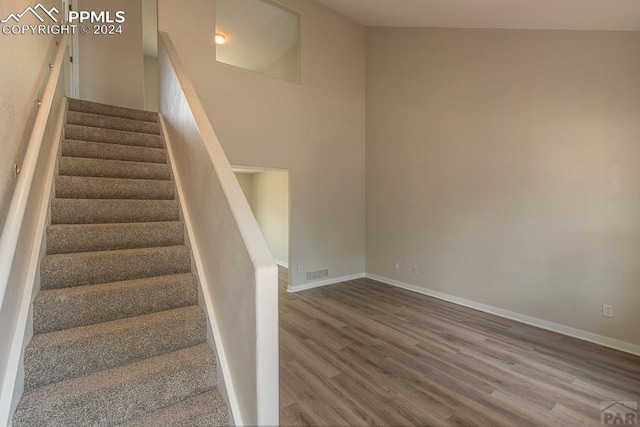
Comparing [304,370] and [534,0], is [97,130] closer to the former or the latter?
[304,370]

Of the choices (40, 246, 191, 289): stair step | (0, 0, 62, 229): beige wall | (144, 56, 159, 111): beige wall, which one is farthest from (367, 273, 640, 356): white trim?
(144, 56, 159, 111): beige wall

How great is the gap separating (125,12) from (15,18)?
159 inches

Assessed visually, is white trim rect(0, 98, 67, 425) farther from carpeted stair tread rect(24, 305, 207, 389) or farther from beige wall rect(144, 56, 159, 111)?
beige wall rect(144, 56, 159, 111)

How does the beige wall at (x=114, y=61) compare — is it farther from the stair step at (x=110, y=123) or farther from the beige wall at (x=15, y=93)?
the beige wall at (x=15, y=93)

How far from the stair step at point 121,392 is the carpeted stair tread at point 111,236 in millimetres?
863

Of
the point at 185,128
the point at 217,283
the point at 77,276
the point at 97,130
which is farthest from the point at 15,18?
the point at 217,283

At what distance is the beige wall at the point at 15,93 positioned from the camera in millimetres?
1419

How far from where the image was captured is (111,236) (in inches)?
81.3

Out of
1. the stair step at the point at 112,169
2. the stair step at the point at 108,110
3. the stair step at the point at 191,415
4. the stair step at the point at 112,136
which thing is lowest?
the stair step at the point at 191,415

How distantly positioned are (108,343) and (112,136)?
2185 mm

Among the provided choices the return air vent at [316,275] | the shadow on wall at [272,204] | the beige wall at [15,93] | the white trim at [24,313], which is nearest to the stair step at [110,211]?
the white trim at [24,313]

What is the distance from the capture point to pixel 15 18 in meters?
1.65

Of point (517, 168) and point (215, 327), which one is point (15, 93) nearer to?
point (215, 327)

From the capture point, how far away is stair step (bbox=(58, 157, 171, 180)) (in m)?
2.40
